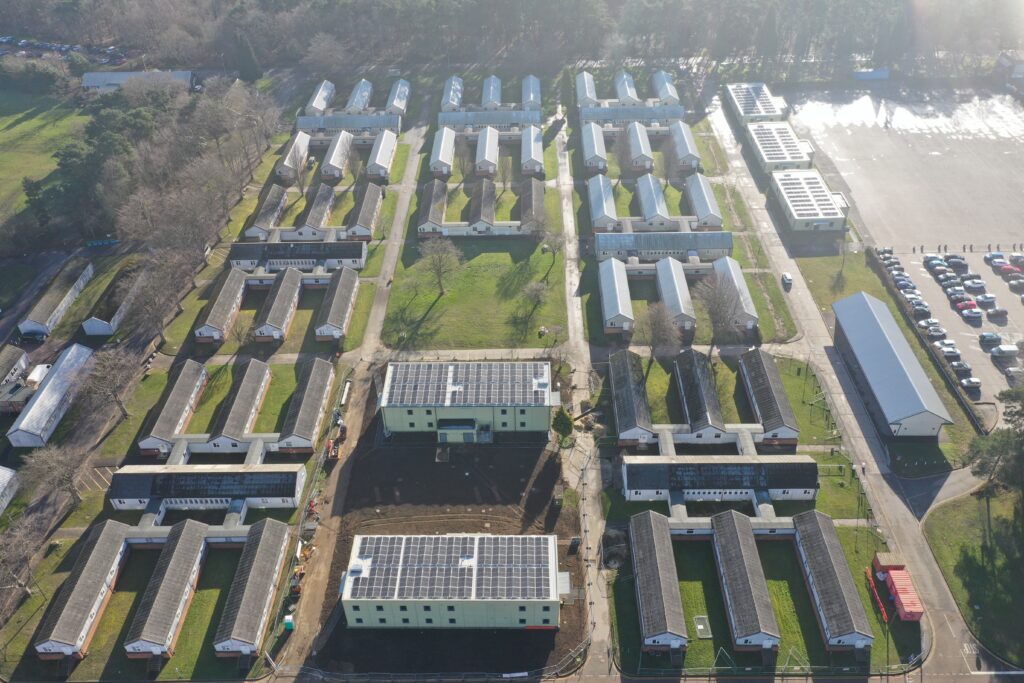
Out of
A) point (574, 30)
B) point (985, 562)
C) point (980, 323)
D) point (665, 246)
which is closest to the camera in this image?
point (985, 562)

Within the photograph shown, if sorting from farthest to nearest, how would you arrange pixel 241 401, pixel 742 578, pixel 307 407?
pixel 241 401
pixel 307 407
pixel 742 578

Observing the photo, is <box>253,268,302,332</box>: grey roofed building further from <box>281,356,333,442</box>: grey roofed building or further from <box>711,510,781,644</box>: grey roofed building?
<box>711,510,781,644</box>: grey roofed building

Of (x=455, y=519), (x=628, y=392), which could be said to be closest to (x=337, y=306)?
(x=455, y=519)

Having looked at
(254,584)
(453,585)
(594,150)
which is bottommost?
(453,585)

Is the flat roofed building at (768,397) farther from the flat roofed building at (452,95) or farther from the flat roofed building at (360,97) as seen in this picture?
the flat roofed building at (360,97)

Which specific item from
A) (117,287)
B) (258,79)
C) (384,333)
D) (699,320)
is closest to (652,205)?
(699,320)

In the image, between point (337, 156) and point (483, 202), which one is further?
point (337, 156)

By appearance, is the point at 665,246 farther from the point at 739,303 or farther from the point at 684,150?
the point at 684,150

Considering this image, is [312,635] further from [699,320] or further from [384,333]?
[699,320]
